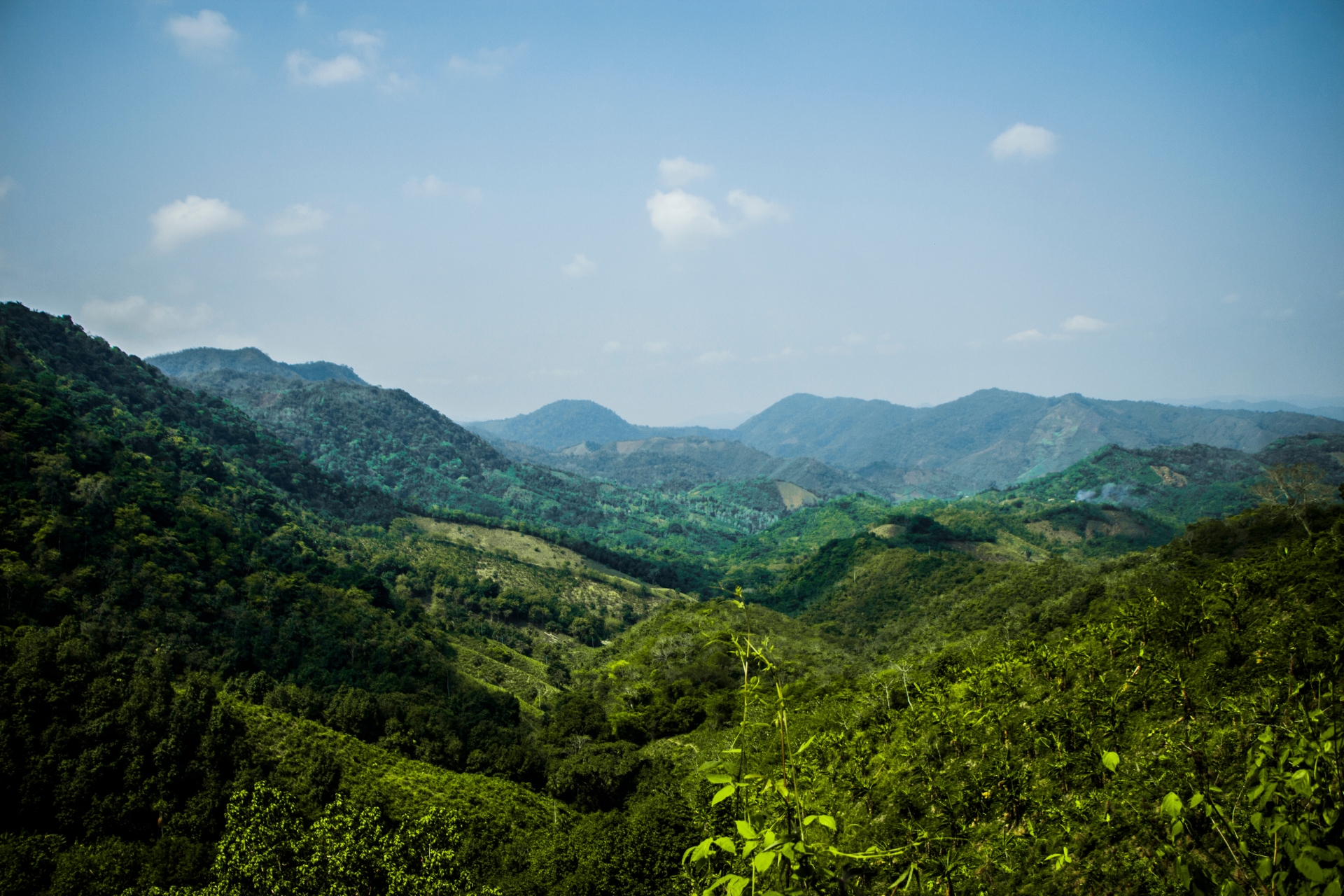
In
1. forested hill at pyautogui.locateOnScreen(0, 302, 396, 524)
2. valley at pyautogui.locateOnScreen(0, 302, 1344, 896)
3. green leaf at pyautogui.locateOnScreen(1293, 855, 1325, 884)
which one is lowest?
valley at pyautogui.locateOnScreen(0, 302, 1344, 896)

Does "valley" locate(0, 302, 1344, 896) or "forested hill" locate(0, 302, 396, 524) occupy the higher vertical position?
"forested hill" locate(0, 302, 396, 524)

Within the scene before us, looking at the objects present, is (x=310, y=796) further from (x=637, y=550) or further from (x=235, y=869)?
(x=637, y=550)

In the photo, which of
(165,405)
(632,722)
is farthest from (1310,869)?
(165,405)

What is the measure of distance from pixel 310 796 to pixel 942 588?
7942 cm

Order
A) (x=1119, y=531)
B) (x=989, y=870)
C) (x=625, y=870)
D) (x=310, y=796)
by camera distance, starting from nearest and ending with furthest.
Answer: (x=989, y=870)
(x=625, y=870)
(x=310, y=796)
(x=1119, y=531)

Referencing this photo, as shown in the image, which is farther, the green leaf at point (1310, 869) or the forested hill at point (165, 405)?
the forested hill at point (165, 405)

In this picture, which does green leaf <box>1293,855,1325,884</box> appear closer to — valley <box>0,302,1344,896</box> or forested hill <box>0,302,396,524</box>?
valley <box>0,302,1344,896</box>

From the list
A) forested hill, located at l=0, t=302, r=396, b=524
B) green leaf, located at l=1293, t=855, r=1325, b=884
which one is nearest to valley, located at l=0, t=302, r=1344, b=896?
green leaf, located at l=1293, t=855, r=1325, b=884

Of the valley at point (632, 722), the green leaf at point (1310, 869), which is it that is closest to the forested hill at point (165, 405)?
the valley at point (632, 722)

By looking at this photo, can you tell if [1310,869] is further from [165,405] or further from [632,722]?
[165,405]

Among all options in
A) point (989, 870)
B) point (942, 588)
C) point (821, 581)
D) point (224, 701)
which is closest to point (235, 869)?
point (224, 701)

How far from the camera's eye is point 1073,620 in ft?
129

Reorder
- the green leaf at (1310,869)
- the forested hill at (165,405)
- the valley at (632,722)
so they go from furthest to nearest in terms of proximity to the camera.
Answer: the forested hill at (165,405) < the valley at (632,722) < the green leaf at (1310,869)

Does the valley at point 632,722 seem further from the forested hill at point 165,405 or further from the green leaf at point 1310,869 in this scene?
the forested hill at point 165,405
